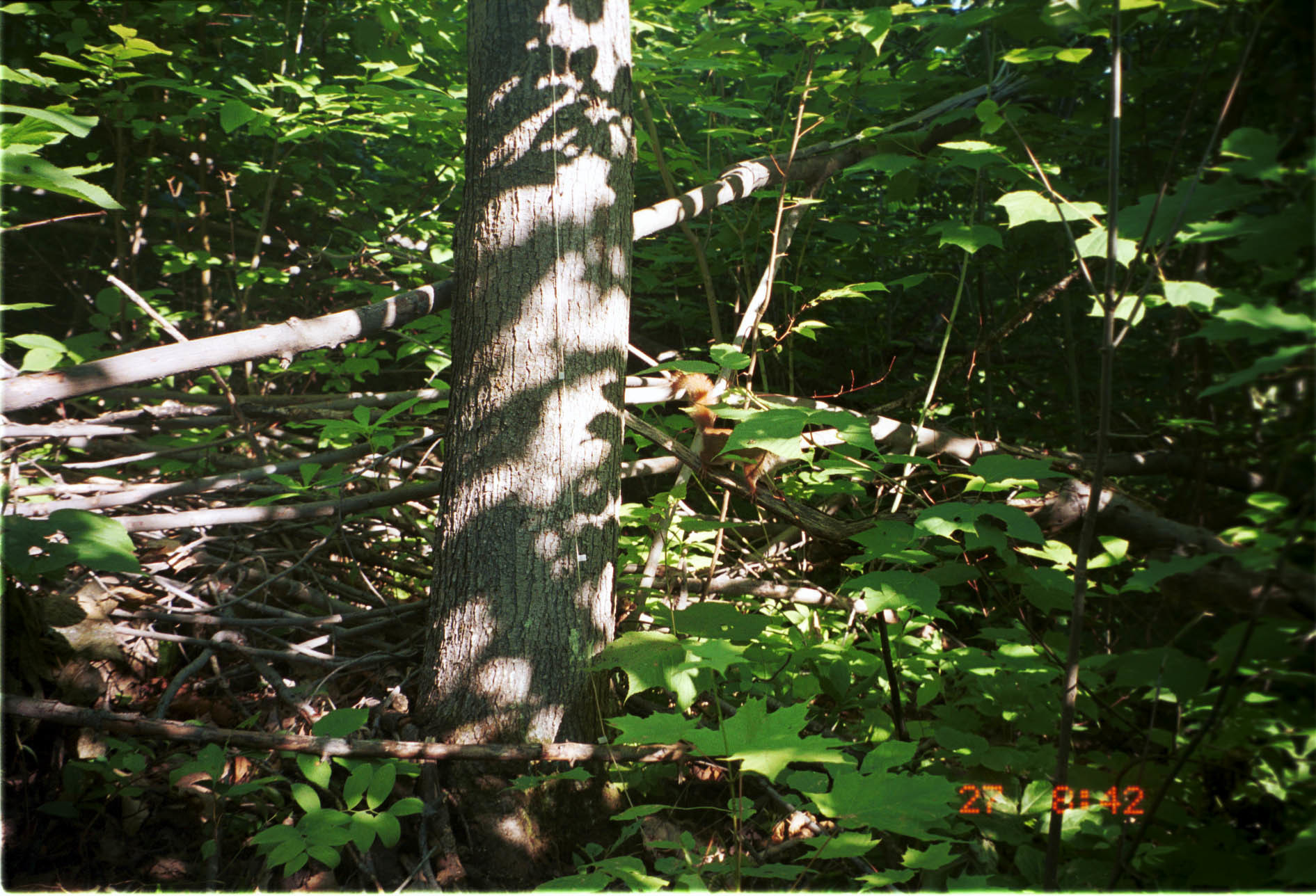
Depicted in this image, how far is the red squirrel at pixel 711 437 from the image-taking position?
85.4 inches

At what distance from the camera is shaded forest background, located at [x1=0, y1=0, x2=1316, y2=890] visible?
4.06ft

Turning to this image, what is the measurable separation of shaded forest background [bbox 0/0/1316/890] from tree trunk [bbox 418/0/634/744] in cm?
20

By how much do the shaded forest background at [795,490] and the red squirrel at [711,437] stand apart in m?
0.11

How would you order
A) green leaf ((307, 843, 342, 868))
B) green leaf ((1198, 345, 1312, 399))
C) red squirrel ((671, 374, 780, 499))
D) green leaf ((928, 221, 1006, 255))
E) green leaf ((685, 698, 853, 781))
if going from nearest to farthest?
green leaf ((1198, 345, 1312, 399)), green leaf ((685, 698, 853, 781)), green leaf ((307, 843, 342, 868)), green leaf ((928, 221, 1006, 255)), red squirrel ((671, 374, 780, 499))

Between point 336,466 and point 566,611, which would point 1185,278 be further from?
point 336,466

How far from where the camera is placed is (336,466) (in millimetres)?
2738

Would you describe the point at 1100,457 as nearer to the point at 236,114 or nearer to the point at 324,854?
the point at 324,854

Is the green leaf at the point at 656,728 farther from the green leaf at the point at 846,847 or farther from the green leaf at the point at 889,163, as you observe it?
the green leaf at the point at 889,163

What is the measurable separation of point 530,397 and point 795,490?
1.12 meters

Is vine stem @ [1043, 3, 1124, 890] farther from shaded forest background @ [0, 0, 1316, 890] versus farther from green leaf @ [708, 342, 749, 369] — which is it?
green leaf @ [708, 342, 749, 369]

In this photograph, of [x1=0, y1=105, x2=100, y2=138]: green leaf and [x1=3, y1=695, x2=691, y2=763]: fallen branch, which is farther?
[x1=3, y1=695, x2=691, y2=763]: fallen branch

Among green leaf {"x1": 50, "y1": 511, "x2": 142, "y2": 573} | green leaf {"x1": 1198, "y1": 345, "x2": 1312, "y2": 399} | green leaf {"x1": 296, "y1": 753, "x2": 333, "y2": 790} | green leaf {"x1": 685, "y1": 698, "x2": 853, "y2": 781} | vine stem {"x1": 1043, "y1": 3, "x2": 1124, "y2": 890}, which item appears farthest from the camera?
green leaf {"x1": 296, "y1": 753, "x2": 333, "y2": 790}

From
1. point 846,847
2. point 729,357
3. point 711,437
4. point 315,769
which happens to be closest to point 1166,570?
point 846,847
